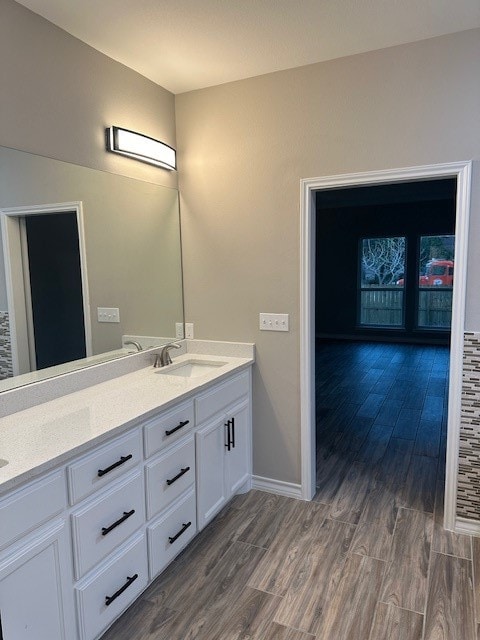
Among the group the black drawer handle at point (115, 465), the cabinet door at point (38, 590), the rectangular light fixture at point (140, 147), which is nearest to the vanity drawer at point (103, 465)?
the black drawer handle at point (115, 465)

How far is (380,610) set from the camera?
Result: 6.47 feet

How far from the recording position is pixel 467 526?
→ 2.50 m

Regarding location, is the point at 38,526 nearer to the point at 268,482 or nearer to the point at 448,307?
the point at 268,482

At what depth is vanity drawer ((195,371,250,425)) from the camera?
7.74 ft

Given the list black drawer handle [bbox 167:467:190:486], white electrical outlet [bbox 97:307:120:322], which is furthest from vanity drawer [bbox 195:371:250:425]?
white electrical outlet [bbox 97:307:120:322]

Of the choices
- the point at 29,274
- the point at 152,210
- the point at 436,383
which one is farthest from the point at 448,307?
the point at 29,274

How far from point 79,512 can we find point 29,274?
3.50 feet

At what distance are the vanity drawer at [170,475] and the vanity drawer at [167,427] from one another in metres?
0.05

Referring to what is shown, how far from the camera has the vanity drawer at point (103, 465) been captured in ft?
5.23

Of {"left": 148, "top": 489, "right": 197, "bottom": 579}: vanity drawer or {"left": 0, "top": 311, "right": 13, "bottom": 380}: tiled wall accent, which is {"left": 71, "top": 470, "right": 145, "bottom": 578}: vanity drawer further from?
{"left": 0, "top": 311, "right": 13, "bottom": 380}: tiled wall accent

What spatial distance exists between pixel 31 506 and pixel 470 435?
85.4 inches

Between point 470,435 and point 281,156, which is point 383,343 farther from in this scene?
point 281,156

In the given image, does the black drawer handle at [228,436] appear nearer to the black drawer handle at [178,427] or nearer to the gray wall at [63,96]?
the black drawer handle at [178,427]

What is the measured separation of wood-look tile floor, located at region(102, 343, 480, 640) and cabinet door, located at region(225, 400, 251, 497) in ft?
0.58
